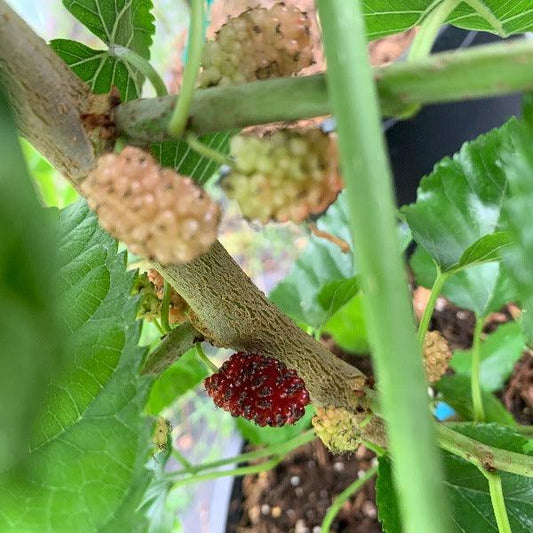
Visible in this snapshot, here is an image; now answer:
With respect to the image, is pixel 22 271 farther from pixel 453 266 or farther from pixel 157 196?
pixel 453 266

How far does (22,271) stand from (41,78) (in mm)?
106

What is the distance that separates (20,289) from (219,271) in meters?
0.16

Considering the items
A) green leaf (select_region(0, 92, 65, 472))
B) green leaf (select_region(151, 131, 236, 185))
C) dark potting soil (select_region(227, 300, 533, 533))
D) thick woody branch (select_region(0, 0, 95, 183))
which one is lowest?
dark potting soil (select_region(227, 300, 533, 533))

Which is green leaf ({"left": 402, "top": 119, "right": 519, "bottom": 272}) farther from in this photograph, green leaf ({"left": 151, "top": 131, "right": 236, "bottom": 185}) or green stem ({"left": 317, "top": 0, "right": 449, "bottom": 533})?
green stem ({"left": 317, "top": 0, "right": 449, "bottom": 533})

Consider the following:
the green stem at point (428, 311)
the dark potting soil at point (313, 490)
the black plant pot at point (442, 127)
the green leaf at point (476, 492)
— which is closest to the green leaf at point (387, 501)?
the green leaf at point (476, 492)

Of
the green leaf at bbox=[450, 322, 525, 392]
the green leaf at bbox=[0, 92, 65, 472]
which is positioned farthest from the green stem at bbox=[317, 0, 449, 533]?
the green leaf at bbox=[450, 322, 525, 392]

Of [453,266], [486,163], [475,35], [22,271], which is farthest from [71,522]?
[475,35]

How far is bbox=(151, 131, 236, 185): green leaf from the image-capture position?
419 mm

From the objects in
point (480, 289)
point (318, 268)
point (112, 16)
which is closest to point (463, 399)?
point (480, 289)

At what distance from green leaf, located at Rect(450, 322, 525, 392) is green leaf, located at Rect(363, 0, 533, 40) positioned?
511 millimetres

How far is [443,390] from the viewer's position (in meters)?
0.75

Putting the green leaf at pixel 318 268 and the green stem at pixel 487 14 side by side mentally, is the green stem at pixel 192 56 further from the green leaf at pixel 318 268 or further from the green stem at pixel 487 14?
the green leaf at pixel 318 268

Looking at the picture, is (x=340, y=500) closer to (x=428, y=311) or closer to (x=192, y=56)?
(x=428, y=311)

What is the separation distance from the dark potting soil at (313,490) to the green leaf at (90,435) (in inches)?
26.0
